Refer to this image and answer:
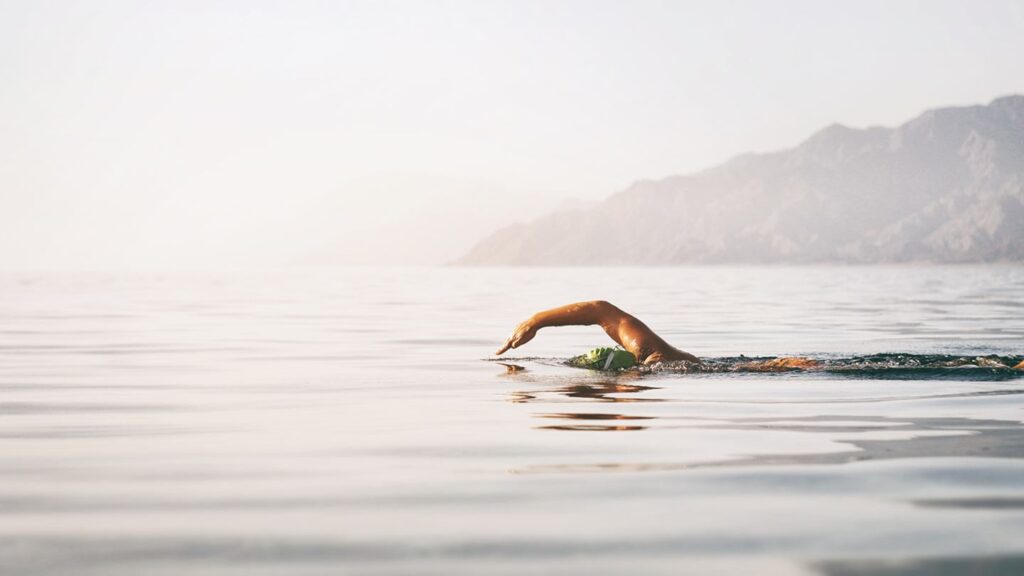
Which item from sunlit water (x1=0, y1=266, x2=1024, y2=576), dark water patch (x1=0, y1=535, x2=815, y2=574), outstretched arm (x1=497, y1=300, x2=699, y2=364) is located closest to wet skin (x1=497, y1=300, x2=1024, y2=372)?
outstretched arm (x1=497, y1=300, x2=699, y2=364)

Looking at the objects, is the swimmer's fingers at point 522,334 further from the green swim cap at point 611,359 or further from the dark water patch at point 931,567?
the dark water patch at point 931,567

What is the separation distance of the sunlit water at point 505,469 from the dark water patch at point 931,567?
19 millimetres

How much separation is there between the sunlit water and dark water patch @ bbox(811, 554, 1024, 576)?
0.06ft

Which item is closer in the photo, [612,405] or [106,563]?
[106,563]

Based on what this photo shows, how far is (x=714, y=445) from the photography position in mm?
9094

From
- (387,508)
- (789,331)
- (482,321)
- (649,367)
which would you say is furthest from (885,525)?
(482,321)

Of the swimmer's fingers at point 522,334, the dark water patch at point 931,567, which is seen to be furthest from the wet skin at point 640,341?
the dark water patch at point 931,567

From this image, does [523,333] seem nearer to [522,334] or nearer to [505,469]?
[522,334]

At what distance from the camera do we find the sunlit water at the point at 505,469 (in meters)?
5.51

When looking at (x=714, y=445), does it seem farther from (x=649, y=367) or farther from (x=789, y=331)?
(x=789, y=331)

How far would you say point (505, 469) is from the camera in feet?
26.2

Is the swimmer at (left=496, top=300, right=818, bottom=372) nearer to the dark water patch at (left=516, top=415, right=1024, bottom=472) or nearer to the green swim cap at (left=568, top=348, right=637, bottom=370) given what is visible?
the green swim cap at (left=568, top=348, right=637, bottom=370)

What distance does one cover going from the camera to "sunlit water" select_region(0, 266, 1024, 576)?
5512 millimetres

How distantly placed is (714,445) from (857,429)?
160cm
